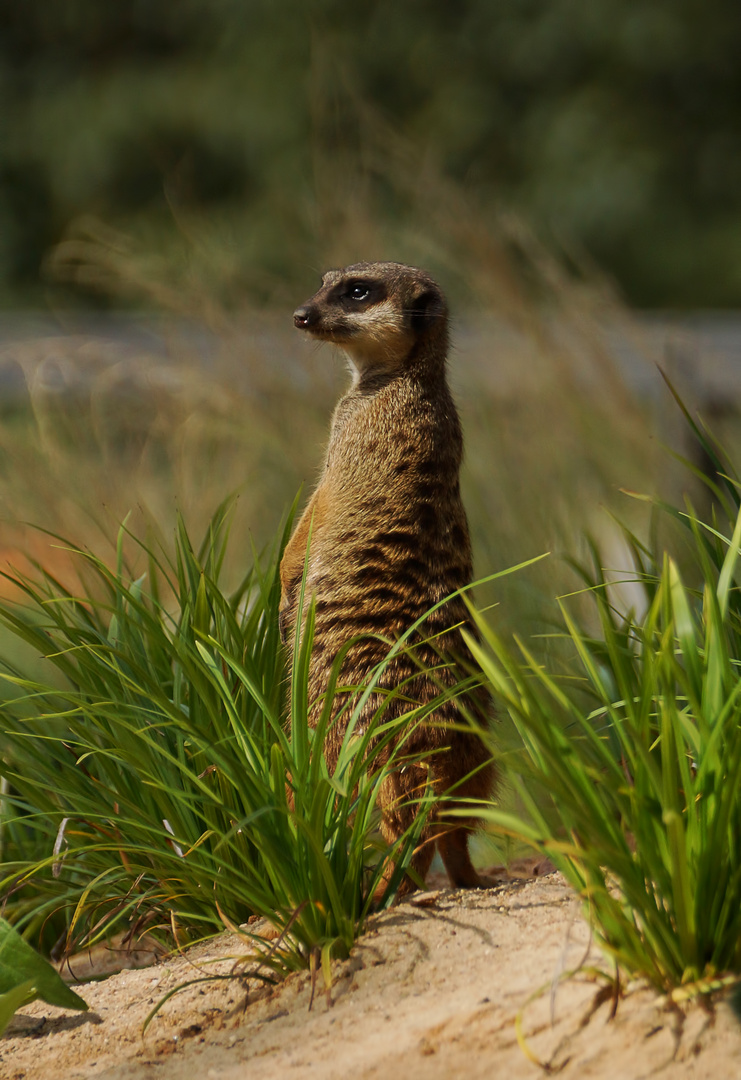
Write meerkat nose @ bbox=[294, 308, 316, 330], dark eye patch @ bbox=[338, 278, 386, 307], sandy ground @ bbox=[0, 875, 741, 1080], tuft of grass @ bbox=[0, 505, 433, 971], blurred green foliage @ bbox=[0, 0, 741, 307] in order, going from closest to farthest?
sandy ground @ bbox=[0, 875, 741, 1080] → tuft of grass @ bbox=[0, 505, 433, 971] → meerkat nose @ bbox=[294, 308, 316, 330] → dark eye patch @ bbox=[338, 278, 386, 307] → blurred green foliage @ bbox=[0, 0, 741, 307]

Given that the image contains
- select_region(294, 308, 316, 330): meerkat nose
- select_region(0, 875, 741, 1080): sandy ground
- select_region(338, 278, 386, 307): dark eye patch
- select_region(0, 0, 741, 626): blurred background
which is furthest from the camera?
select_region(0, 0, 741, 626): blurred background

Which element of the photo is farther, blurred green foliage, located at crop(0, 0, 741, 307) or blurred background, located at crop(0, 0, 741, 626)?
blurred green foliage, located at crop(0, 0, 741, 307)

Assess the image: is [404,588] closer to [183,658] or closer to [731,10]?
[183,658]

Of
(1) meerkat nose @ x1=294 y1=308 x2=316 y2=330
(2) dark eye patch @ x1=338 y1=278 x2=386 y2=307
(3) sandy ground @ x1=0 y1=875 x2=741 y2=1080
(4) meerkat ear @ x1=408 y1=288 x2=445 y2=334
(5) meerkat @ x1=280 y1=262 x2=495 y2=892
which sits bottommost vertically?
(3) sandy ground @ x1=0 y1=875 x2=741 y2=1080

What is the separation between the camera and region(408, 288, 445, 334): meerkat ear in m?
2.58

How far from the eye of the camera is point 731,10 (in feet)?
47.1

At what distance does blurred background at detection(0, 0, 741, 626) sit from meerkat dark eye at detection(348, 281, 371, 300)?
1.01m

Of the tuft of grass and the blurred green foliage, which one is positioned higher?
the blurred green foliage

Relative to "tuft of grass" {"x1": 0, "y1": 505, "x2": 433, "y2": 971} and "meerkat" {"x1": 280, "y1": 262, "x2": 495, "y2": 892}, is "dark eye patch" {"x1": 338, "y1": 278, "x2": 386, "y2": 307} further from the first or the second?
"tuft of grass" {"x1": 0, "y1": 505, "x2": 433, "y2": 971}

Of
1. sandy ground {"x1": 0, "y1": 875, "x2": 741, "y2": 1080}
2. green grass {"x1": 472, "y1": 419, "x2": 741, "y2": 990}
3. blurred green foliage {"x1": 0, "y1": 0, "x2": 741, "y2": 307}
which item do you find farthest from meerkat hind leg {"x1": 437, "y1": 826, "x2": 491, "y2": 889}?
blurred green foliage {"x1": 0, "y1": 0, "x2": 741, "y2": 307}

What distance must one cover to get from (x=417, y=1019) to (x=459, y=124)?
47.1 feet

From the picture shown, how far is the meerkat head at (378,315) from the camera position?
8.41ft

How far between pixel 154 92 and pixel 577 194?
6.08 metres

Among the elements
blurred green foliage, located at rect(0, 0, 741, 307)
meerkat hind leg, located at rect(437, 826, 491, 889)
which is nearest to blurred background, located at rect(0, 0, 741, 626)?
blurred green foliage, located at rect(0, 0, 741, 307)
